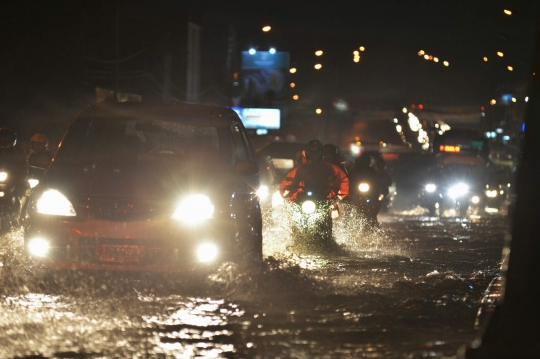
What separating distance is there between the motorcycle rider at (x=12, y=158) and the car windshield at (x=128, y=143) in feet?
13.5

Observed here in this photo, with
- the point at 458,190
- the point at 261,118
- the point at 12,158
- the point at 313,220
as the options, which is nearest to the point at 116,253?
the point at 313,220

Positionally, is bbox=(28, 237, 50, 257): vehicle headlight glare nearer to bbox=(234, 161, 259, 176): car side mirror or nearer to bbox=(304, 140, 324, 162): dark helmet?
bbox=(234, 161, 259, 176): car side mirror

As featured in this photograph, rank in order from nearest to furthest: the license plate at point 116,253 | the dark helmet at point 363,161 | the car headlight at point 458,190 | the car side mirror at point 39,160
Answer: the license plate at point 116,253 → the car side mirror at point 39,160 → the dark helmet at point 363,161 → the car headlight at point 458,190

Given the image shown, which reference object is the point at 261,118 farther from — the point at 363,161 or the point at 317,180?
the point at 317,180

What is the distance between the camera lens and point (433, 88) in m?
53.3

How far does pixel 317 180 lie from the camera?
1232cm

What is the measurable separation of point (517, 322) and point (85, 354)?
2.70 meters

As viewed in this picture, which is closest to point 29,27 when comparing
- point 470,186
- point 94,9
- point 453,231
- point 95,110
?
point 94,9

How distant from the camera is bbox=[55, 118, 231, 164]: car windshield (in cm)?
905

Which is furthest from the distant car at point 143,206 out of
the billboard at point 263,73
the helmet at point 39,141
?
the billboard at point 263,73

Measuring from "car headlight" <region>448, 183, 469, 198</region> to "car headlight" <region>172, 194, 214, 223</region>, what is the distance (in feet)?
64.4

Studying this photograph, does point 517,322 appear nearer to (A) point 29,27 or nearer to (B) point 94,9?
(A) point 29,27

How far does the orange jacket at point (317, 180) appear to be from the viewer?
481 inches

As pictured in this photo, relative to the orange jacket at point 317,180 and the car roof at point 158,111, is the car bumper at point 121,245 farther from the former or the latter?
the orange jacket at point 317,180
